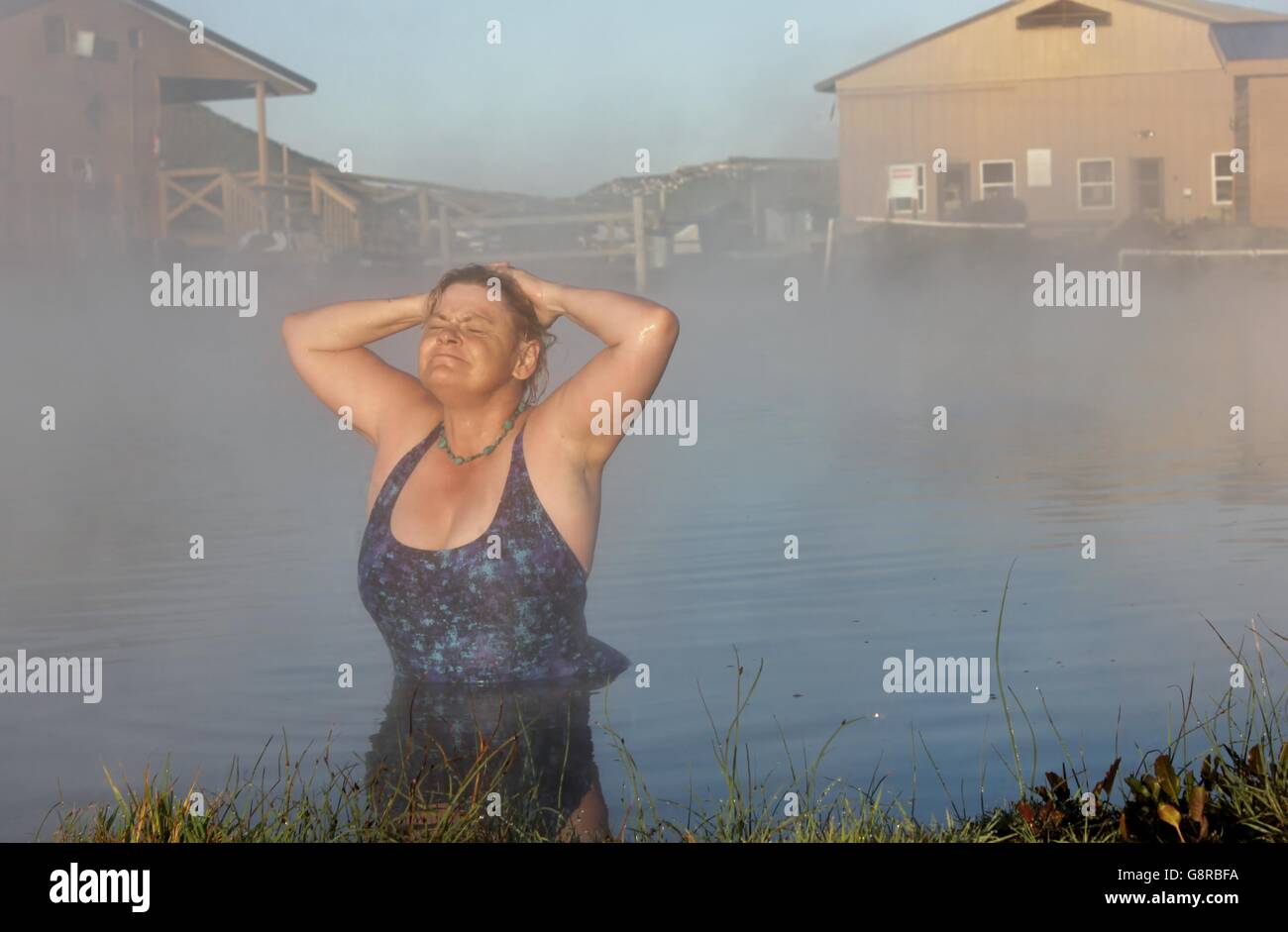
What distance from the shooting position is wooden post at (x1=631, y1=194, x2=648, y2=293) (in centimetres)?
2083

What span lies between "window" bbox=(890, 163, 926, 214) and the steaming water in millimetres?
6871

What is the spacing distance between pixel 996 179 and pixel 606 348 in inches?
969

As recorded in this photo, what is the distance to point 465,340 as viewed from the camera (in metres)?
4.98

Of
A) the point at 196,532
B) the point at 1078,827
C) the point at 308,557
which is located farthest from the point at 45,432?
the point at 1078,827

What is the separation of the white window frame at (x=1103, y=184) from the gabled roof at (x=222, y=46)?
40.8 feet

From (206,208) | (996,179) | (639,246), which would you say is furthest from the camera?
(996,179)

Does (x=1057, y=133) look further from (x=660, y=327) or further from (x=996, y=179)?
(x=660, y=327)

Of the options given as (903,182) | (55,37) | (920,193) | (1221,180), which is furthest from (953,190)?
(55,37)

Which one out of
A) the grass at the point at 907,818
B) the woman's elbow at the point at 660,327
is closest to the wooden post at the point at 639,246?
the woman's elbow at the point at 660,327

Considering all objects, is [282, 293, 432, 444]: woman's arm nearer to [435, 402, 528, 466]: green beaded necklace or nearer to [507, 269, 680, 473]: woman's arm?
[435, 402, 528, 466]: green beaded necklace

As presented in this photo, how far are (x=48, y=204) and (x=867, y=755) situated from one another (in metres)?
20.6

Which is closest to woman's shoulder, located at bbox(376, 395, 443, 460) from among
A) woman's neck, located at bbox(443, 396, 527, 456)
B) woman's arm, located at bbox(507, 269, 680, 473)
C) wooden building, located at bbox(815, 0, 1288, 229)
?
woman's neck, located at bbox(443, 396, 527, 456)

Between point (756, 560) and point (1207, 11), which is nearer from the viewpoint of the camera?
point (756, 560)

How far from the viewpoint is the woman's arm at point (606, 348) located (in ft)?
16.1
